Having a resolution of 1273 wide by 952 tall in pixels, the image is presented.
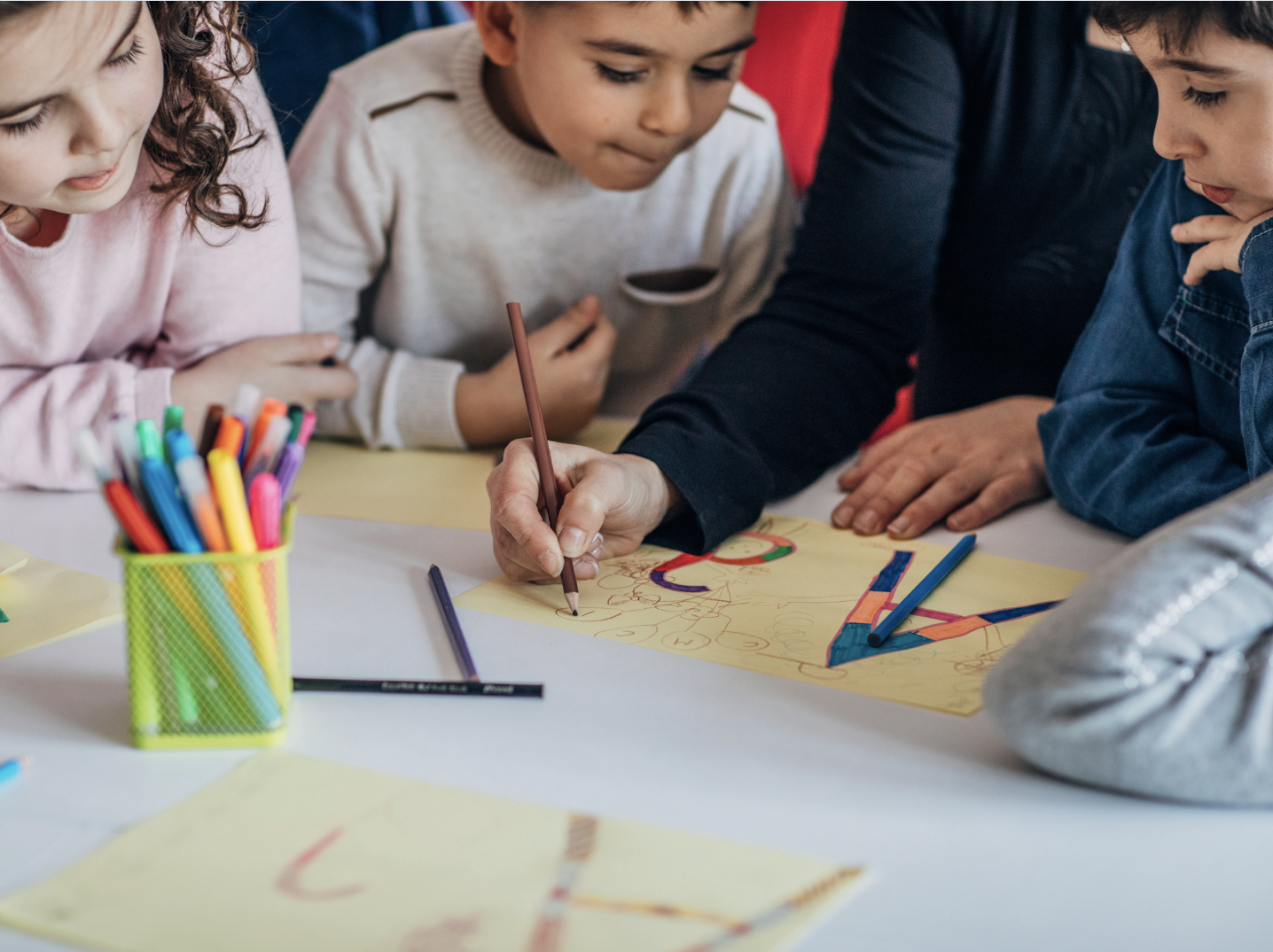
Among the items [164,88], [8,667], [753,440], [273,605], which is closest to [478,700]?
[273,605]

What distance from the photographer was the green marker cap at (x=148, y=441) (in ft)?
1.38

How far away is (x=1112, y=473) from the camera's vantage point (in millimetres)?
678

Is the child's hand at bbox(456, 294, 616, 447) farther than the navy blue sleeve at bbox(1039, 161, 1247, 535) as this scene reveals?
Yes

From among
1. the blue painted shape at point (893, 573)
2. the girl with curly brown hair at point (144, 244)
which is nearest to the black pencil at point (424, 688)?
the blue painted shape at point (893, 573)

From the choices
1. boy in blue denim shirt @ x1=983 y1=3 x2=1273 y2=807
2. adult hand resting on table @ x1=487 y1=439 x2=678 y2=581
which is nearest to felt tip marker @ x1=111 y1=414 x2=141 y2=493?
adult hand resting on table @ x1=487 y1=439 x2=678 y2=581

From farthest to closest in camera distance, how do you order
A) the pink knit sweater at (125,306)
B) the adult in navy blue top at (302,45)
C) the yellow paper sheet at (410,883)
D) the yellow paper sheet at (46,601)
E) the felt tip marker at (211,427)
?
the adult in navy blue top at (302,45)
the pink knit sweater at (125,306)
the yellow paper sheet at (46,601)
the felt tip marker at (211,427)
the yellow paper sheet at (410,883)

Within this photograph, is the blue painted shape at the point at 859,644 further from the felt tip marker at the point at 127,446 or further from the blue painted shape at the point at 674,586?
the felt tip marker at the point at 127,446

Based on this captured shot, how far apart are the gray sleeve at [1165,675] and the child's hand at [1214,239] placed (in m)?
0.24

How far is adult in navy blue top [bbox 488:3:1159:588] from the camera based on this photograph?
0.84 metres

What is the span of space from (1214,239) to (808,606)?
326 mm

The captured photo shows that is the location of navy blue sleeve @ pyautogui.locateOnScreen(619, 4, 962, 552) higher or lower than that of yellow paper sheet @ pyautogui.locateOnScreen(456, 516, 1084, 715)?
higher

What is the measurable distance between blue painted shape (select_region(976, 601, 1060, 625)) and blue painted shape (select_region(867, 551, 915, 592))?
0.06 metres

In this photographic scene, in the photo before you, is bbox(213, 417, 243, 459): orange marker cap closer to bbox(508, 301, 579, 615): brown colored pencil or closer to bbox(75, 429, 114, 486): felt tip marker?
bbox(75, 429, 114, 486): felt tip marker

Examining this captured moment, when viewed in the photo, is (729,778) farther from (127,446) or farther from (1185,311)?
(1185,311)
